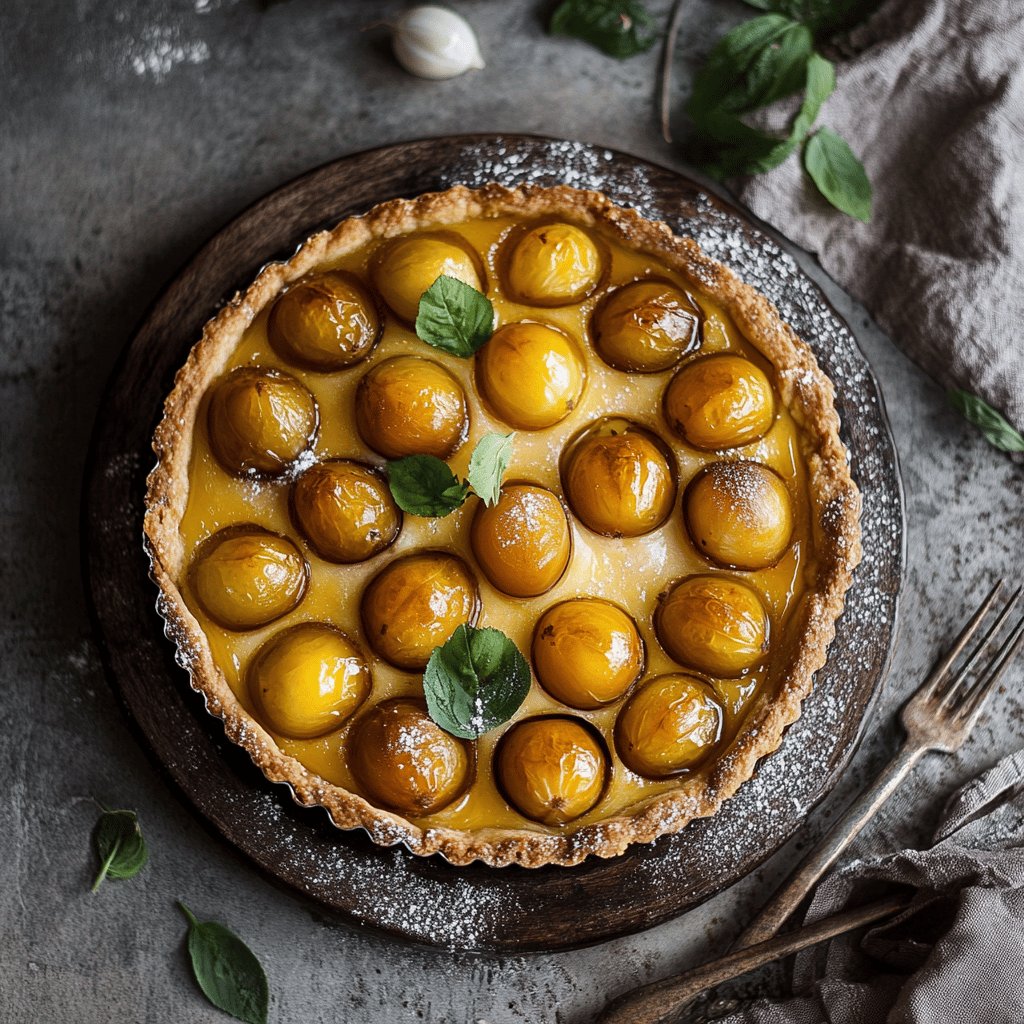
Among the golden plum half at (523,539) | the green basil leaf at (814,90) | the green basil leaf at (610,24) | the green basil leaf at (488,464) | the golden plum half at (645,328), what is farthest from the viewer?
the green basil leaf at (610,24)

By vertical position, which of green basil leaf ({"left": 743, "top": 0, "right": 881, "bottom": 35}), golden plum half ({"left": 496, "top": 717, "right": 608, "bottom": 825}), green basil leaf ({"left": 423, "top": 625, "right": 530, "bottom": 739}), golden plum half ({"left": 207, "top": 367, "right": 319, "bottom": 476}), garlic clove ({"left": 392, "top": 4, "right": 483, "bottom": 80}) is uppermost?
green basil leaf ({"left": 743, "top": 0, "right": 881, "bottom": 35})

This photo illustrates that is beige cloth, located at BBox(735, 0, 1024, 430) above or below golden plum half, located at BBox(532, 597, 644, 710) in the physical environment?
above

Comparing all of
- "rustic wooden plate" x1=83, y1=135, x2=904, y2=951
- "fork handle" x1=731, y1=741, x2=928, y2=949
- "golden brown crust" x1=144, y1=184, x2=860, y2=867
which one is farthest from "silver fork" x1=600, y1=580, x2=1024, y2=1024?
"golden brown crust" x1=144, y1=184, x2=860, y2=867

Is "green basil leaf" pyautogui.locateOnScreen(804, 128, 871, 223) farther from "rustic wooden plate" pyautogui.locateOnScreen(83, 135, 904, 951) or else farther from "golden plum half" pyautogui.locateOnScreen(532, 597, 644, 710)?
"golden plum half" pyautogui.locateOnScreen(532, 597, 644, 710)

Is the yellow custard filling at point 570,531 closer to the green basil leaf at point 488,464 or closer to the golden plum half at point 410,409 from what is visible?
the golden plum half at point 410,409

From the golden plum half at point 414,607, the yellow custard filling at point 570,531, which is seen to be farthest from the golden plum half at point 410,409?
the golden plum half at point 414,607
